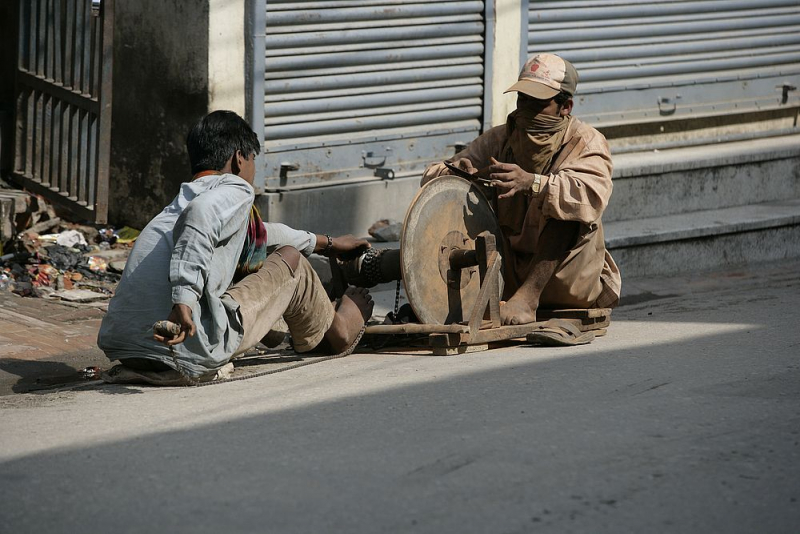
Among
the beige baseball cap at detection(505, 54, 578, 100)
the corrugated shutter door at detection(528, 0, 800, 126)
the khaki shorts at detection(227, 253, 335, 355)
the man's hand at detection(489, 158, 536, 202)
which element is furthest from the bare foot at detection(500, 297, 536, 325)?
the corrugated shutter door at detection(528, 0, 800, 126)

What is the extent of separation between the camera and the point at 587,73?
9.96 meters

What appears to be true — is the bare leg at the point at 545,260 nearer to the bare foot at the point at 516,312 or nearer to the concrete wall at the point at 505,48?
the bare foot at the point at 516,312

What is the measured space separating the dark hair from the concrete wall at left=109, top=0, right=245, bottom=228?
2836 mm

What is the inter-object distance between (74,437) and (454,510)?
1.58 meters

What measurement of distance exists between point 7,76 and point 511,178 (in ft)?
18.3

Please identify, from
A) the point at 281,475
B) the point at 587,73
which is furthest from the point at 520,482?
the point at 587,73

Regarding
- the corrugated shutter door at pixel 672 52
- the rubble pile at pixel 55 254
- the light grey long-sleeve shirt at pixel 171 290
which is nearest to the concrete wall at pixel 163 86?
the rubble pile at pixel 55 254

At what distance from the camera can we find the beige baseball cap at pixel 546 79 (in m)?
6.04

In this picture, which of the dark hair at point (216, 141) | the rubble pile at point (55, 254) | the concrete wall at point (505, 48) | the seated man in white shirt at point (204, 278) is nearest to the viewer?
the seated man in white shirt at point (204, 278)

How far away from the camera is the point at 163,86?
8258 millimetres

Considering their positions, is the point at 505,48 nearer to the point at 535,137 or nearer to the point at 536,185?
the point at 535,137

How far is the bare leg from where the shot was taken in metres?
6.17

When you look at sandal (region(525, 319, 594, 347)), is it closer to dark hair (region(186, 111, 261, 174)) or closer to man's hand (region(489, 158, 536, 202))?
man's hand (region(489, 158, 536, 202))

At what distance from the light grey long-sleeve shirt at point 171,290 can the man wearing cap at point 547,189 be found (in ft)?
5.15
